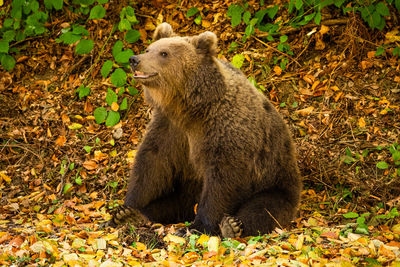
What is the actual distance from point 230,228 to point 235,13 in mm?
3944

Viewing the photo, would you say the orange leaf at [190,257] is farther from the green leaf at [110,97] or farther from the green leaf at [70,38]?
the green leaf at [70,38]

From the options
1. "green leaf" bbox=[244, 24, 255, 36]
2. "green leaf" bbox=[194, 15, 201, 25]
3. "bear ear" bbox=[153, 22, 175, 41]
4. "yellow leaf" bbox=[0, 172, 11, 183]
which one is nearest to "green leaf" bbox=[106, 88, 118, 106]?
"yellow leaf" bbox=[0, 172, 11, 183]

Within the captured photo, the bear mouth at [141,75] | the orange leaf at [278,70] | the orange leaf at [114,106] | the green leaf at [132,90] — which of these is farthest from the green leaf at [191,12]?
the bear mouth at [141,75]

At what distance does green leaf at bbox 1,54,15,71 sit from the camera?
7.75 metres

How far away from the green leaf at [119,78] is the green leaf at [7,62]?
1926 millimetres

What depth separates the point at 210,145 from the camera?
5012 mm

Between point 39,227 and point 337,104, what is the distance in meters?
4.38

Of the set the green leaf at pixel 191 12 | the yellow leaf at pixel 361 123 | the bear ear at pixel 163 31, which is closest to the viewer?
the bear ear at pixel 163 31

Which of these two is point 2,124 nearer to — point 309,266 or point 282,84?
point 282,84

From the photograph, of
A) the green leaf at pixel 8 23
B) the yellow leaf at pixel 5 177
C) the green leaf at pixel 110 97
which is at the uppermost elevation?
the green leaf at pixel 8 23

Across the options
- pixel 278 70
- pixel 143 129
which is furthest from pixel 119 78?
pixel 278 70

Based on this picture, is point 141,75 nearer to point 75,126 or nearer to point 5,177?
point 75,126

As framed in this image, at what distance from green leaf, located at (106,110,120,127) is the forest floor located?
0.72 ft

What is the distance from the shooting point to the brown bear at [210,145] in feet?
16.3
